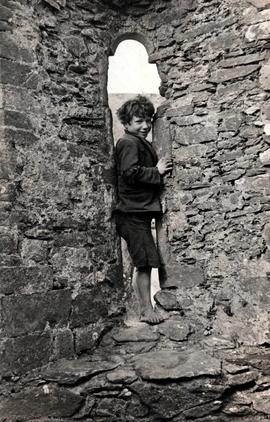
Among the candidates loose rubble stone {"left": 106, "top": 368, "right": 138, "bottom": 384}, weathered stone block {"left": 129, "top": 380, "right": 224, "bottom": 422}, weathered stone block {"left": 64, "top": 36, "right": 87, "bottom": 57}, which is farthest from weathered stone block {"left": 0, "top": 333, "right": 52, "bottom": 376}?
weathered stone block {"left": 64, "top": 36, "right": 87, "bottom": 57}

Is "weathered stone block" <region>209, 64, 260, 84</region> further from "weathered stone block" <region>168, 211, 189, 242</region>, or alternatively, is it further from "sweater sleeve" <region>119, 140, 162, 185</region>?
"weathered stone block" <region>168, 211, 189, 242</region>

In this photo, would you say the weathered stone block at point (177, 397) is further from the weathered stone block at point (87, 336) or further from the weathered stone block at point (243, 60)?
the weathered stone block at point (243, 60)

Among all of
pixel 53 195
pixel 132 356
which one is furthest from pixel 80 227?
pixel 132 356

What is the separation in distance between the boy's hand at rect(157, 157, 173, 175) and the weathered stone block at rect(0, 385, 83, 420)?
1830mm

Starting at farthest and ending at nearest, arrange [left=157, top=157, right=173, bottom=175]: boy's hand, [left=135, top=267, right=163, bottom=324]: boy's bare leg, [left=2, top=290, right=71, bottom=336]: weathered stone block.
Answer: [left=157, top=157, right=173, bottom=175]: boy's hand < [left=135, top=267, right=163, bottom=324]: boy's bare leg < [left=2, top=290, right=71, bottom=336]: weathered stone block

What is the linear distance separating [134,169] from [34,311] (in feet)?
4.30

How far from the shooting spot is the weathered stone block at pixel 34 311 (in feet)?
11.6

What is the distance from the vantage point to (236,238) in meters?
3.94

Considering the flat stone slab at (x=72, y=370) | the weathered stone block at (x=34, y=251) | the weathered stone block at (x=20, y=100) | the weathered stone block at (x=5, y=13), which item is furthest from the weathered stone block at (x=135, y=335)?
the weathered stone block at (x=5, y=13)

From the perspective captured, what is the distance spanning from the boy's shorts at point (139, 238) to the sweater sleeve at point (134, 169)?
0.94 ft

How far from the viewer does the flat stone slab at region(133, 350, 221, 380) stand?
353 centimetres

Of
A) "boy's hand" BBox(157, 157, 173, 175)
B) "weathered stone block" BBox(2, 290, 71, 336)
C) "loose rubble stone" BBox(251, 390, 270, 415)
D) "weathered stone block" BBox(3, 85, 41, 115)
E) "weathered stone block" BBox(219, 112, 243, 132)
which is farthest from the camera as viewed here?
"boy's hand" BBox(157, 157, 173, 175)

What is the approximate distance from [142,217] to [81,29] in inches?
63.9

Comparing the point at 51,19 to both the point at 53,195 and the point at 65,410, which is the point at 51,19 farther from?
the point at 65,410
